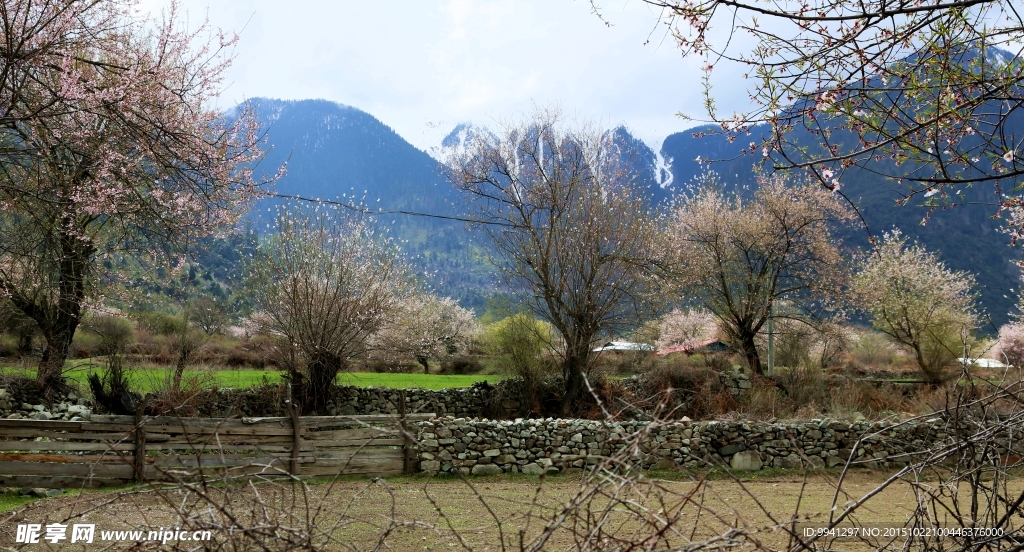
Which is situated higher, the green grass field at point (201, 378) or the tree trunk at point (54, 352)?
the tree trunk at point (54, 352)

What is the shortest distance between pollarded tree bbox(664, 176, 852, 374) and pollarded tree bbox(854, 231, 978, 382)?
1846 mm

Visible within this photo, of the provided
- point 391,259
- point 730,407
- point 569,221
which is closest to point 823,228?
point 730,407

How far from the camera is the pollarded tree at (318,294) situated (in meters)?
15.4

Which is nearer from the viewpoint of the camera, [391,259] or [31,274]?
[31,274]

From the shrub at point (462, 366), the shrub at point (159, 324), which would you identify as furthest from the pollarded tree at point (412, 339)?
the shrub at point (159, 324)

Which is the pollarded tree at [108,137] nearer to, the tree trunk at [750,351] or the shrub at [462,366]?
the tree trunk at [750,351]

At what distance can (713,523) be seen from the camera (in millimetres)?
7555

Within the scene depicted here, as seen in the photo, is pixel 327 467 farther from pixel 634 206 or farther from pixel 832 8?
pixel 832 8

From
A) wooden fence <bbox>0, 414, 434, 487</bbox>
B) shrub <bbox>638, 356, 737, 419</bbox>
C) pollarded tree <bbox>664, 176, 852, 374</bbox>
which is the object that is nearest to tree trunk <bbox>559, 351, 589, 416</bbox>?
shrub <bbox>638, 356, 737, 419</bbox>

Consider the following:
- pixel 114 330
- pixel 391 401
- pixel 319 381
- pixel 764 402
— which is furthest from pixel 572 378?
pixel 114 330

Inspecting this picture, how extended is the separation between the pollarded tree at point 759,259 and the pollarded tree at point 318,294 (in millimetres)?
10151

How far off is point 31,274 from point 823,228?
75.3 feet

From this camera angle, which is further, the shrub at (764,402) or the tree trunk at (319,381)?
the shrub at (764,402)

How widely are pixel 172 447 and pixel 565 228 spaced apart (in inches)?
387
